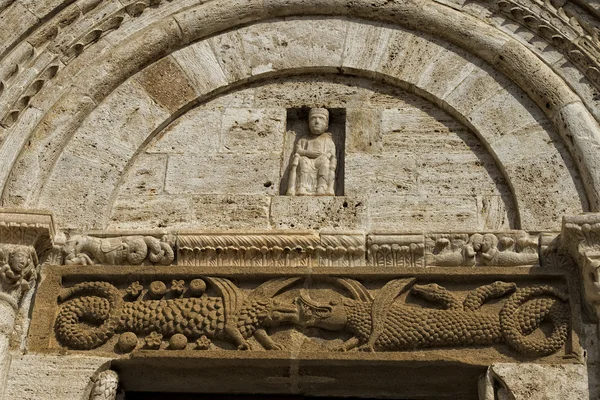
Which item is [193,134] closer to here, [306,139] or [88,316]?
[306,139]

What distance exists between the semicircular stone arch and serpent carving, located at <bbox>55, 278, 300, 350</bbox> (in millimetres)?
563

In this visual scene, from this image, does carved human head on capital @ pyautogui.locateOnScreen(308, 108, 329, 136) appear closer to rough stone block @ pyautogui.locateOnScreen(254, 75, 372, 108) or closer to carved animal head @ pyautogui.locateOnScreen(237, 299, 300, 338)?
rough stone block @ pyautogui.locateOnScreen(254, 75, 372, 108)

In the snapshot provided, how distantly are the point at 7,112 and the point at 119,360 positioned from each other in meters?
1.68

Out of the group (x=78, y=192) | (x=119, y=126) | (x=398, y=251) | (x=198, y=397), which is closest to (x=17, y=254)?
(x=78, y=192)

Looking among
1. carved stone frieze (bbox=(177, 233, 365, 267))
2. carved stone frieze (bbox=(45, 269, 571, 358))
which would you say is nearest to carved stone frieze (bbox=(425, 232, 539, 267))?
carved stone frieze (bbox=(45, 269, 571, 358))

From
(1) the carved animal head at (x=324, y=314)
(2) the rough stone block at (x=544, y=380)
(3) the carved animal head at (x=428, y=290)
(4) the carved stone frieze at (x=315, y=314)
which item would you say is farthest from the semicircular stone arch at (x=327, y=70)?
(1) the carved animal head at (x=324, y=314)

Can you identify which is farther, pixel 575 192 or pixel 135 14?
pixel 135 14

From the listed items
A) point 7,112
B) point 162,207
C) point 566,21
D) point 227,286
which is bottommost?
point 227,286

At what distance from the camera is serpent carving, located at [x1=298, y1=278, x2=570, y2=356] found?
6.14 m

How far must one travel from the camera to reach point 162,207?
683cm

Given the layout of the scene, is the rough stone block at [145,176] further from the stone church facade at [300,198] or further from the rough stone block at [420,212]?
the rough stone block at [420,212]

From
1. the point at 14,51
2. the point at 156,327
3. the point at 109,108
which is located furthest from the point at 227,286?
the point at 14,51

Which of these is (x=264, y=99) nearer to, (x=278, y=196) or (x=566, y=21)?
(x=278, y=196)

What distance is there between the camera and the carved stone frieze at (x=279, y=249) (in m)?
6.47
